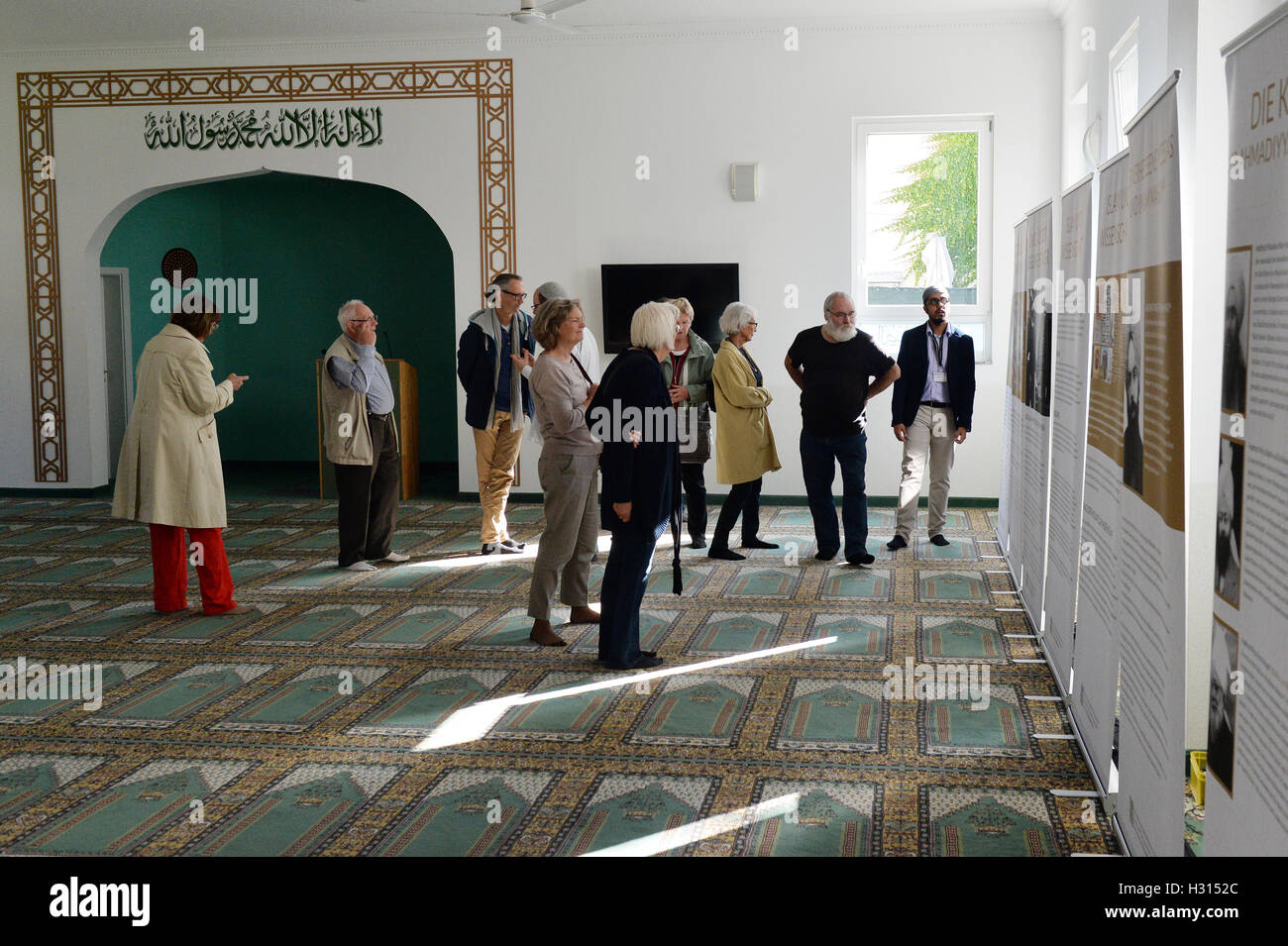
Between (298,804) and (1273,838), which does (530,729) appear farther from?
(1273,838)

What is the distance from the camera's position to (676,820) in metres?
3.57

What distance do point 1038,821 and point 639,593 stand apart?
2.03 metres

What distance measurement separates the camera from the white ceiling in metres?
9.27

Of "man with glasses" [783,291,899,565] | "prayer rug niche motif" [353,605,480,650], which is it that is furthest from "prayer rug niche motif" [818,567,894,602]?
"prayer rug niche motif" [353,605,480,650]

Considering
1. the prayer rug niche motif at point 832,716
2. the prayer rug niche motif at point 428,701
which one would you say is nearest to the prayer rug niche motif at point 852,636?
the prayer rug niche motif at point 832,716

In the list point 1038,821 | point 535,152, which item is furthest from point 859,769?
point 535,152

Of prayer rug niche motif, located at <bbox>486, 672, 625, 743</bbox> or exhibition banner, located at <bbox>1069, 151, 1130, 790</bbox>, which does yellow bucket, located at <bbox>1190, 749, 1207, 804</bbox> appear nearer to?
exhibition banner, located at <bbox>1069, 151, 1130, 790</bbox>

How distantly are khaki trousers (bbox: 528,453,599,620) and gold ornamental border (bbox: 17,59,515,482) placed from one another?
523cm

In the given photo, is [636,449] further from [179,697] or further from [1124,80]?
[1124,80]

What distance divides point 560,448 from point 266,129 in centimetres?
656

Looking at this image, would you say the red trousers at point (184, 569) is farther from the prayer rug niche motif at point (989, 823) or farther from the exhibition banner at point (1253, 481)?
the exhibition banner at point (1253, 481)

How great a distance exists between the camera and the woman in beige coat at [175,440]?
5.96 metres

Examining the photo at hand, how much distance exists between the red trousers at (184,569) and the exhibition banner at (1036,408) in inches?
155

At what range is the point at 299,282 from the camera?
520 inches
